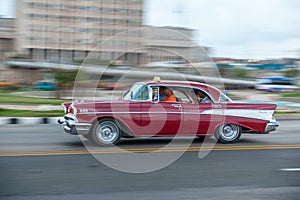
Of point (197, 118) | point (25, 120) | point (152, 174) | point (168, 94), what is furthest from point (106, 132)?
point (25, 120)

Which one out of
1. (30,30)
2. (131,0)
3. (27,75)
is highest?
(131,0)

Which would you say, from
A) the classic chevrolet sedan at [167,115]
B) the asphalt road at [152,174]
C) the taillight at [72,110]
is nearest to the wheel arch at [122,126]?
the classic chevrolet sedan at [167,115]

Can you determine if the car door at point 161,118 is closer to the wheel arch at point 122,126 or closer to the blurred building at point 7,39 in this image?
the wheel arch at point 122,126

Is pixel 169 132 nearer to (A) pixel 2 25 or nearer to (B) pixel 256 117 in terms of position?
(B) pixel 256 117

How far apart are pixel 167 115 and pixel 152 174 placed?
2941 millimetres

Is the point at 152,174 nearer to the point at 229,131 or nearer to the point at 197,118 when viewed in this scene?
the point at 197,118

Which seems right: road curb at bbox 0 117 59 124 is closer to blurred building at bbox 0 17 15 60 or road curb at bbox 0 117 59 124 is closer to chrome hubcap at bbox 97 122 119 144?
chrome hubcap at bbox 97 122 119 144

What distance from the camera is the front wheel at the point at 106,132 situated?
10.3 meters

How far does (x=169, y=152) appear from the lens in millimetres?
9742

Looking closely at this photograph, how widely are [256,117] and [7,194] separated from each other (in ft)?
21.1

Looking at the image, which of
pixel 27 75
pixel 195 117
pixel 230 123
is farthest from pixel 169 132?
pixel 27 75

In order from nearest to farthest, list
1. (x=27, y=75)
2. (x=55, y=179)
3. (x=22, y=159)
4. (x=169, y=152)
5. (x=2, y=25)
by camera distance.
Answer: (x=55, y=179), (x=22, y=159), (x=169, y=152), (x=27, y=75), (x=2, y=25)

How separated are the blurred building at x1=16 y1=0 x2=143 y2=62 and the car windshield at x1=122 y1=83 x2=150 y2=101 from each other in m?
78.5

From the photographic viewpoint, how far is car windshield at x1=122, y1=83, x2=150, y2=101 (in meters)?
10.5
